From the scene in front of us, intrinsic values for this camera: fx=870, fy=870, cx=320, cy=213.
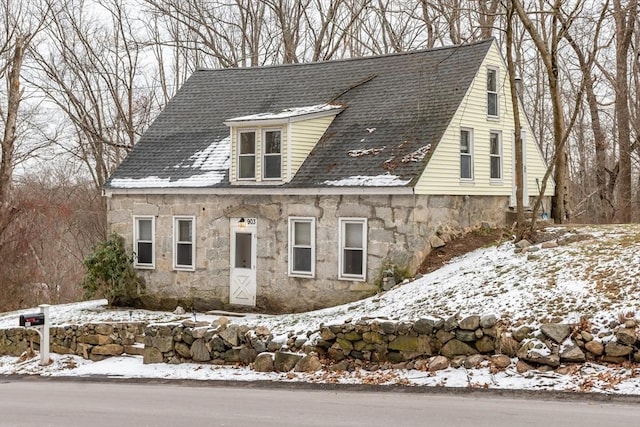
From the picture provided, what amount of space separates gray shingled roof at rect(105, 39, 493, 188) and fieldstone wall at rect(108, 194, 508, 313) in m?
0.62

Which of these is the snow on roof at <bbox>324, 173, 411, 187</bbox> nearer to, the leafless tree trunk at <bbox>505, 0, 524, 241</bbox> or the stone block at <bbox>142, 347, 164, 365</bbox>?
the leafless tree trunk at <bbox>505, 0, 524, 241</bbox>

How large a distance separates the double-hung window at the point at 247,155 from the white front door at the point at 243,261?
1.19 metres

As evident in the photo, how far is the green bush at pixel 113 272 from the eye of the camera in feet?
78.7

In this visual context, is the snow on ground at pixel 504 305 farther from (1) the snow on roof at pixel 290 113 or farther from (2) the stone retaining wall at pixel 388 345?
(1) the snow on roof at pixel 290 113

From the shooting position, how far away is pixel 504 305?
15.6 m

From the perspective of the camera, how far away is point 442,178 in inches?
816

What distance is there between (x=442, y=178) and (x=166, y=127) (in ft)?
31.2

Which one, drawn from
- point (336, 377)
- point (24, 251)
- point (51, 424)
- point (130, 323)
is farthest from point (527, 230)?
point (24, 251)

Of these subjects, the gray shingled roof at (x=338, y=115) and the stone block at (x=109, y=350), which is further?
the gray shingled roof at (x=338, y=115)

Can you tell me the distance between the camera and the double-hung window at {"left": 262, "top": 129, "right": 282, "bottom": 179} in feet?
72.5

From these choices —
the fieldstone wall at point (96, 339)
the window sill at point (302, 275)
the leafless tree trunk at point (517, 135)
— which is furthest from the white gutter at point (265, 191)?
the fieldstone wall at point (96, 339)

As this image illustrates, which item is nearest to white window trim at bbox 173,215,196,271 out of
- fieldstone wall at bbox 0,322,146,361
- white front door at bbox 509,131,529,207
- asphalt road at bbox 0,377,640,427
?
fieldstone wall at bbox 0,322,146,361

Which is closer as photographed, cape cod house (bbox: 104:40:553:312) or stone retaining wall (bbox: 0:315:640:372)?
stone retaining wall (bbox: 0:315:640:372)

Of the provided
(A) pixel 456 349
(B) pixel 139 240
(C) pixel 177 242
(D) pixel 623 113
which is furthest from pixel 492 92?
(B) pixel 139 240
